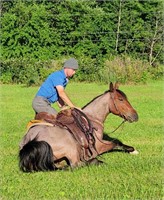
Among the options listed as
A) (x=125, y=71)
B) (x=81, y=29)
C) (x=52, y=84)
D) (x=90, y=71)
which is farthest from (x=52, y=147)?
(x=81, y=29)

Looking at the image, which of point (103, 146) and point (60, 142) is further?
point (103, 146)

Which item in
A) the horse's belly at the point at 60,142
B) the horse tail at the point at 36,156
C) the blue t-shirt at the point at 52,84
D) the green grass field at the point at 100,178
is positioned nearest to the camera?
the green grass field at the point at 100,178

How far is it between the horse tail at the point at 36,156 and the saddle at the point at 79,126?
0.63 meters

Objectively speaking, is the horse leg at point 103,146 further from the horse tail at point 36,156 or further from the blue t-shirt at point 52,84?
the blue t-shirt at point 52,84

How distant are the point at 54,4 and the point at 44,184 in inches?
1590

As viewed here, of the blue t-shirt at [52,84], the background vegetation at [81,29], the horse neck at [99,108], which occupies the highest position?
the blue t-shirt at [52,84]

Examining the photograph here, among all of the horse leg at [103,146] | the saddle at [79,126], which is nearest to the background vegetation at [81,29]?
the horse leg at [103,146]

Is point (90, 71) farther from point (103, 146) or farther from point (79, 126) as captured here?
point (79, 126)

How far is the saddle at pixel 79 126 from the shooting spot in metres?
8.30

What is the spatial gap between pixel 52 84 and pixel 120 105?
136 cm

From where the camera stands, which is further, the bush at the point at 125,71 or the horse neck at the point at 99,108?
the bush at the point at 125,71

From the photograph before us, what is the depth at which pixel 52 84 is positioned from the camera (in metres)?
9.11

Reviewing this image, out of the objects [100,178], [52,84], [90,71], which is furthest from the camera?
[90,71]

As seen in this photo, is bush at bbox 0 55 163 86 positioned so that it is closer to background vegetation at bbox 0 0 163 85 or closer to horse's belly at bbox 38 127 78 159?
background vegetation at bbox 0 0 163 85
